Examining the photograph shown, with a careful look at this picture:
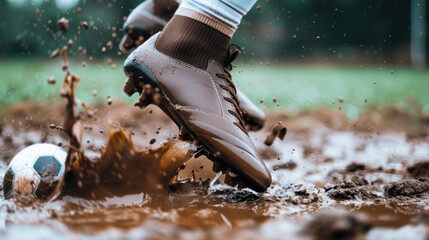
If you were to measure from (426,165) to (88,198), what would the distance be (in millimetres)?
2098

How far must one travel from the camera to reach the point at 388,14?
13.7m

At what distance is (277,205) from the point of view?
178 centimetres

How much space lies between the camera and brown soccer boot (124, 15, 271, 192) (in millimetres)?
1869

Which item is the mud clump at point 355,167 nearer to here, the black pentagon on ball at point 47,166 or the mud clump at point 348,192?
the mud clump at point 348,192

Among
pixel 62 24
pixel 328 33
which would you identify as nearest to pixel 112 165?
pixel 62 24

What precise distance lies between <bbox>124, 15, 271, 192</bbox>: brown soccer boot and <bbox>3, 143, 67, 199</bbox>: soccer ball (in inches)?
18.7

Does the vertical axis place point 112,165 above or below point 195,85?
below

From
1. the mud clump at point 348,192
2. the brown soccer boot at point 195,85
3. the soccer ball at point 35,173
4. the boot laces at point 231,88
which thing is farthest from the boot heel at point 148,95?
the mud clump at point 348,192

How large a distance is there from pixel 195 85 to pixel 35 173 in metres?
0.80

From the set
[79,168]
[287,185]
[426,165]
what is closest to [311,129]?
[426,165]

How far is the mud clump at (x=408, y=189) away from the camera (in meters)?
1.93

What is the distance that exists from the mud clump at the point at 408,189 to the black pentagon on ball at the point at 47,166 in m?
1.51

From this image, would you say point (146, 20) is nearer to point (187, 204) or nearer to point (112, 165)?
point (112, 165)

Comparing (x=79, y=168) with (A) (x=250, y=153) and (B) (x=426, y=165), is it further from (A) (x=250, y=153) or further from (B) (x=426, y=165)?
(B) (x=426, y=165)
